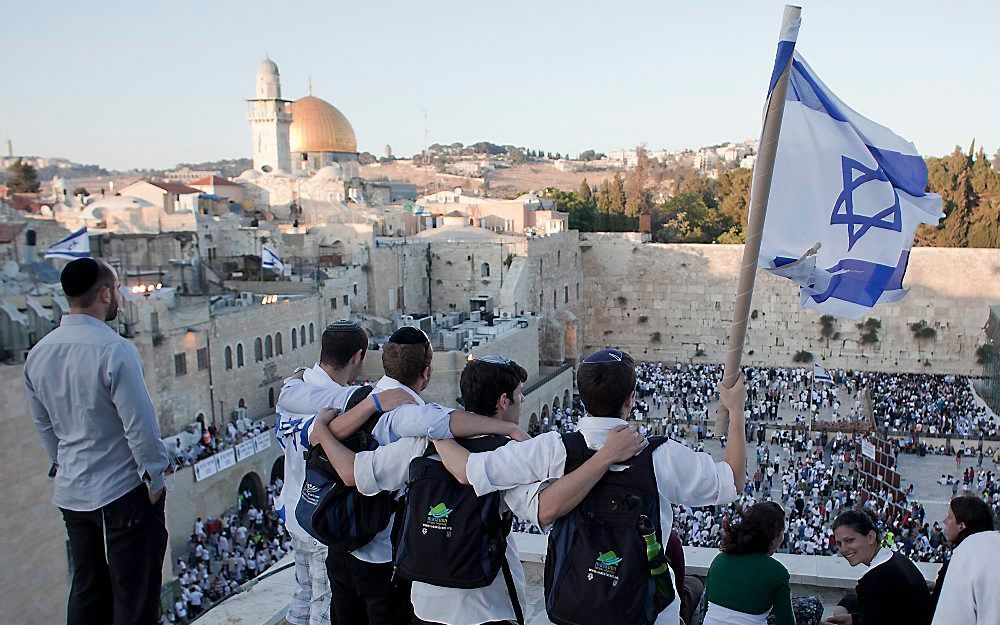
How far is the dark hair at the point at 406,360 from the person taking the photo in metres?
2.86

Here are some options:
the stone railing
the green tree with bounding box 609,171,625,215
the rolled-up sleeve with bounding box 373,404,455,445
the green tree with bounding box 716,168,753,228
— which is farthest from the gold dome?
the rolled-up sleeve with bounding box 373,404,455,445

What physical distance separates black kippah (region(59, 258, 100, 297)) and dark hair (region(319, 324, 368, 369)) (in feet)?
2.76

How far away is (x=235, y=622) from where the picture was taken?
→ 12.6 feet

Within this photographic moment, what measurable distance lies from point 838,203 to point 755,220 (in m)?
1.15

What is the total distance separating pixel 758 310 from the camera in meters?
30.6

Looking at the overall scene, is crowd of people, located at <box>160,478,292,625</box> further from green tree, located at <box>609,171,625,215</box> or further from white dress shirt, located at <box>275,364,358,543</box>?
green tree, located at <box>609,171,625,215</box>

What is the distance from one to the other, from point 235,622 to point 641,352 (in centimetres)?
2851

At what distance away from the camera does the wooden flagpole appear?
2795 millimetres

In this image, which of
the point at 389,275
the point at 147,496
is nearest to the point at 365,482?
the point at 147,496

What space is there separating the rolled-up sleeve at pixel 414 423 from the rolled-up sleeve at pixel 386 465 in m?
0.04

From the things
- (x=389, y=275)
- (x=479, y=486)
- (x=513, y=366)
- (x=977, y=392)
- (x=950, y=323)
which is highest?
(x=513, y=366)

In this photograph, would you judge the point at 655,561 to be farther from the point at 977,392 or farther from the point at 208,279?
the point at 977,392

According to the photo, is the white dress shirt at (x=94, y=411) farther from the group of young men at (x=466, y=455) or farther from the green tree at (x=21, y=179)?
the green tree at (x=21, y=179)

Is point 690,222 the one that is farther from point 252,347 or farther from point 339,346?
point 339,346
